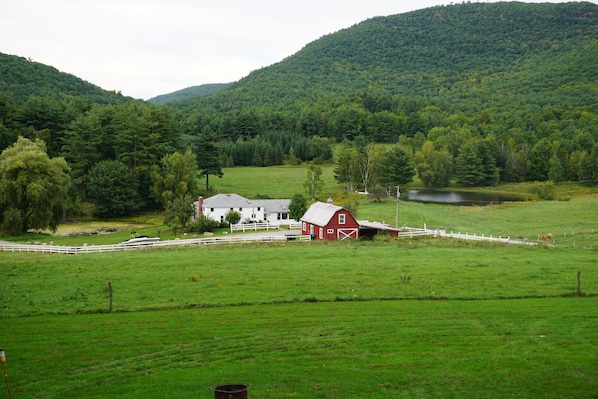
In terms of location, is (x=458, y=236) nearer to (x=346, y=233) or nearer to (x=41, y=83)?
(x=346, y=233)

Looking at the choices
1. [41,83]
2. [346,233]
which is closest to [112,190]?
[346,233]

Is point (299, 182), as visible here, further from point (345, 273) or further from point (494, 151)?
point (345, 273)

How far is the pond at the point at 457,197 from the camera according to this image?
89.6 m

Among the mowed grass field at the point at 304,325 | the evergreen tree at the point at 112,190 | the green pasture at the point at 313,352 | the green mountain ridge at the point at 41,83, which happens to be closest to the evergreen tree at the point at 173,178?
the evergreen tree at the point at 112,190

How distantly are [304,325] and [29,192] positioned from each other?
150ft

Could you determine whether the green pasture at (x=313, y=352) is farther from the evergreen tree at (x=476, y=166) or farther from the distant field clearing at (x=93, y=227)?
the evergreen tree at (x=476, y=166)

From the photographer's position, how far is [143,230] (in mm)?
→ 67750

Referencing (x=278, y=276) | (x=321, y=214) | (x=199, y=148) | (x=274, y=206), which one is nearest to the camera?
(x=278, y=276)

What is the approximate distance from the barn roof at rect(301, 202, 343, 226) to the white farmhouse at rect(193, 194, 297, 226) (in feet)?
24.9

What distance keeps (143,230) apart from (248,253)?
2823 cm

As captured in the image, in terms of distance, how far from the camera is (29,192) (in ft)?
194

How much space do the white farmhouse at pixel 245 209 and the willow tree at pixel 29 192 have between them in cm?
1526

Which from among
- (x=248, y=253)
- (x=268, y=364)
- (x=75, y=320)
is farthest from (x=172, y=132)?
(x=268, y=364)

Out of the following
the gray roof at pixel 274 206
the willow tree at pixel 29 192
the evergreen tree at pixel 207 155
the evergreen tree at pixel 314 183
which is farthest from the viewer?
the evergreen tree at pixel 207 155
